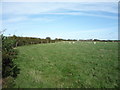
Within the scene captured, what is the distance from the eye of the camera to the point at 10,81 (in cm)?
1151

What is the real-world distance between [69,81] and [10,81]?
4.76 meters

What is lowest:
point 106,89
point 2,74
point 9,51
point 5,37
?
point 106,89

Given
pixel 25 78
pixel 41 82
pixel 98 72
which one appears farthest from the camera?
pixel 98 72

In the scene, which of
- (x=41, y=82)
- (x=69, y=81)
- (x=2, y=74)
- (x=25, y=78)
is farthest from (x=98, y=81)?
(x=2, y=74)

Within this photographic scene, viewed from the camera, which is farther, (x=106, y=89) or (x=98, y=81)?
(x=98, y=81)

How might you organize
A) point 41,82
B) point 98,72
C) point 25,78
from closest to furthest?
point 41,82 < point 25,78 < point 98,72

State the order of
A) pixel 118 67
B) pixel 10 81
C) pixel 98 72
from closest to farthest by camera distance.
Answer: pixel 10 81 → pixel 98 72 → pixel 118 67

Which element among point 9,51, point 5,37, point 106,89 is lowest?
point 106,89

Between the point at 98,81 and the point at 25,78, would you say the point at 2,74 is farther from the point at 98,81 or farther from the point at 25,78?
the point at 98,81

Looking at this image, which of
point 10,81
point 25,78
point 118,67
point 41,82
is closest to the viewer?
point 10,81

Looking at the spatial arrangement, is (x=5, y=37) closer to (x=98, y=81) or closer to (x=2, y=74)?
(x=2, y=74)

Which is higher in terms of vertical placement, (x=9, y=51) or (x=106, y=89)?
(x=9, y=51)

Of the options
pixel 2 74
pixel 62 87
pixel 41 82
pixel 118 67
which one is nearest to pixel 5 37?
pixel 2 74

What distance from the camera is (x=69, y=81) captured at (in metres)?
13.3
